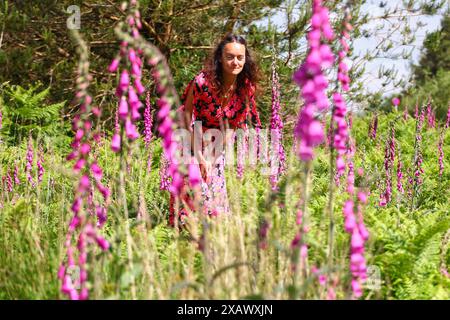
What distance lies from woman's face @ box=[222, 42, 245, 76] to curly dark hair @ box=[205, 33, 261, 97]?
7cm

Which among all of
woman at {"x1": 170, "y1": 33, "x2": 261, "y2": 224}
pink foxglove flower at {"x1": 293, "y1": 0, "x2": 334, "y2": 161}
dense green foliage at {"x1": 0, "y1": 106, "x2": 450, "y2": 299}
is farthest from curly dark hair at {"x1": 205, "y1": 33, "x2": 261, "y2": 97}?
pink foxglove flower at {"x1": 293, "y1": 0, "x2": 334, "y2": 161}

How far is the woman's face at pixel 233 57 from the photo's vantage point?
15.0 feet

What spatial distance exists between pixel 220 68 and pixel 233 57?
237 millimetres

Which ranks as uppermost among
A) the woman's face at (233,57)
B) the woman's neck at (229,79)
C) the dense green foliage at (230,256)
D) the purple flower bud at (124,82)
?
the woman's face at (233,57)

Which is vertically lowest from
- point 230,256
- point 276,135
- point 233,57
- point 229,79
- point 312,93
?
point 230,256

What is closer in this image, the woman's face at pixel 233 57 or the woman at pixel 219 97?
the woman's face at pixel 233 57

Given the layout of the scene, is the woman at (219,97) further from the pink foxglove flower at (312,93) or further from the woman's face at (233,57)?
the pink foxglove flower at (312,93)

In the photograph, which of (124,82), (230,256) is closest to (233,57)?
(230,256)

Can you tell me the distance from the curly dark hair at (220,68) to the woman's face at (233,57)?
0.23 feet

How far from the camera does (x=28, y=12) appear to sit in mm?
8359

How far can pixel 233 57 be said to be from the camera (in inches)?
180

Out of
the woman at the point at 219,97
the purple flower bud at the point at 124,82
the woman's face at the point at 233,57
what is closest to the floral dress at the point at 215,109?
the woman at the point at 219,97

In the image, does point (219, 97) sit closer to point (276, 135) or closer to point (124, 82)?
point (276, 135)
